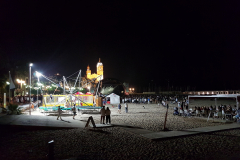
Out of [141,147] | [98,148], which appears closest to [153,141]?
[141,147]

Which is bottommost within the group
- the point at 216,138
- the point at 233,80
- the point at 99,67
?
the point at 216,138

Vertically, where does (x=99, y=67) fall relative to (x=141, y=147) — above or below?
above

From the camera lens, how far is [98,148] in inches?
313

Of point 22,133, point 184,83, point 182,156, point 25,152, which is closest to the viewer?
point 182,156

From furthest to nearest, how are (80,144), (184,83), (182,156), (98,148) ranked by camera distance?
1. (184,83)
2. (80,144)
3. (98,148)
4. (182,156)

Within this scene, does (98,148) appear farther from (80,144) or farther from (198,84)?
(198,84)

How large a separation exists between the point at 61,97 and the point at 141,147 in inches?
891

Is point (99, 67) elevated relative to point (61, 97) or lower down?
elevated

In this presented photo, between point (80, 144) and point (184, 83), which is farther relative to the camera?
point (184, 83)

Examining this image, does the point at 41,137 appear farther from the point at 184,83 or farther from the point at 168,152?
the point at 184,83

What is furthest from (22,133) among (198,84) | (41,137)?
(198,84)

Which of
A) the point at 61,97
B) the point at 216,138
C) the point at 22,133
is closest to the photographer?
the point at 216,138

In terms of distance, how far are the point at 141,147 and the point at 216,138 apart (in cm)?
440

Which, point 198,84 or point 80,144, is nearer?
point 80,144
